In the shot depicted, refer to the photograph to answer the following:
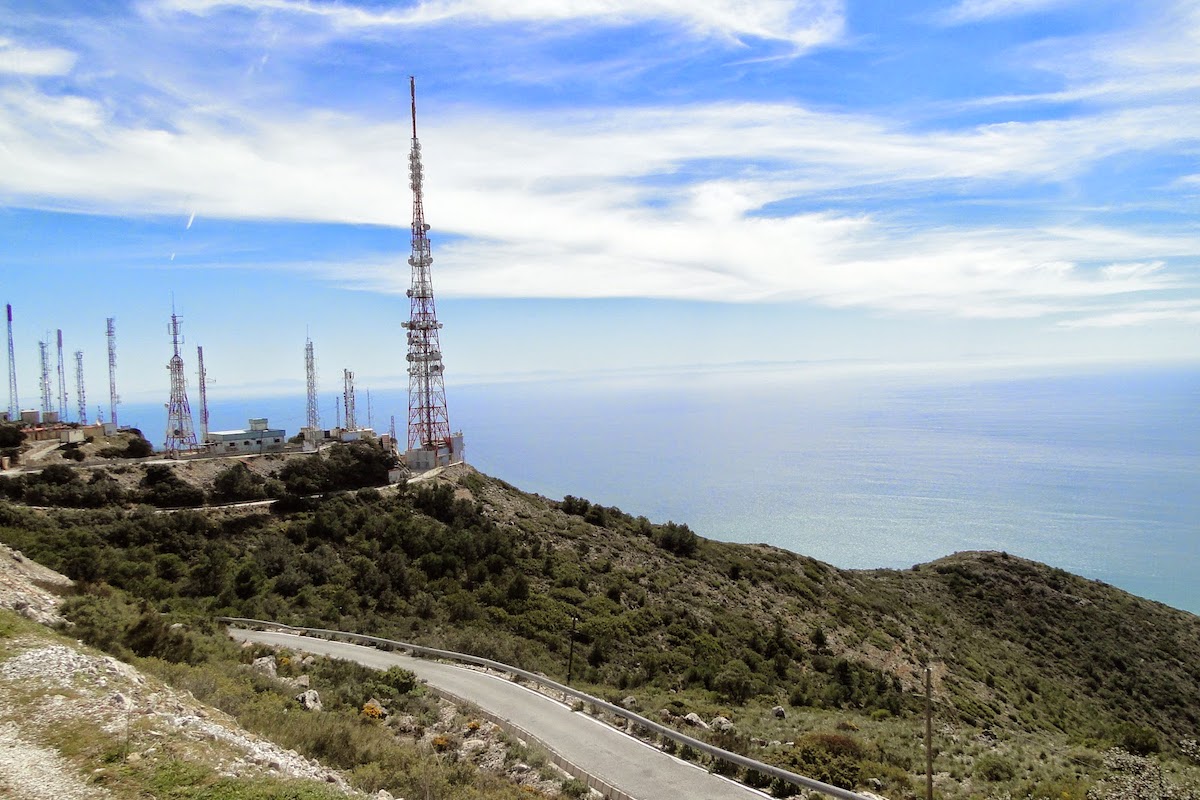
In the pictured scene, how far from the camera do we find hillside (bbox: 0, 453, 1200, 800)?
53.3 ft

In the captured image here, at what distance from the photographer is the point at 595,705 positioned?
49.4ft

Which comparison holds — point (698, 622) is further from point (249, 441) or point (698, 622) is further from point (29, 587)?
point (249, 441)

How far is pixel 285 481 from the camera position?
36406 mm

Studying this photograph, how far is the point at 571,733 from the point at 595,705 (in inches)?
59.4

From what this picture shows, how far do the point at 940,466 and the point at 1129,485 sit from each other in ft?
134

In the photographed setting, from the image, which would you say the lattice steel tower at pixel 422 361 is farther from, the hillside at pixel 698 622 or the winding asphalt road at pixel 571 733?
the winding asphalt road at pixel 571 733

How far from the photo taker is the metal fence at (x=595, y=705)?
1025cm

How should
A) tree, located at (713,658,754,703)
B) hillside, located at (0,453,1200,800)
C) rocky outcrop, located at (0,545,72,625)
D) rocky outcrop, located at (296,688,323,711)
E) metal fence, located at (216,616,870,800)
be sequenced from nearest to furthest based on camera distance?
metal fence, located at (216,616,870,800), rocky outcrop, located at (296,688,323,711), rocky outcrop, located at (0,545,72,625), hillside, located at (0,453,1200,800), tree, located at (713,658,754,703)

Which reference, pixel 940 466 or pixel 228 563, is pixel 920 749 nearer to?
pixel 228 563

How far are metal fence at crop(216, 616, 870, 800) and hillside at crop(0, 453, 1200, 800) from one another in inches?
39.4

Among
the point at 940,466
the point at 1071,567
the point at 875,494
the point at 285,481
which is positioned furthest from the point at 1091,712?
the point at 940,466

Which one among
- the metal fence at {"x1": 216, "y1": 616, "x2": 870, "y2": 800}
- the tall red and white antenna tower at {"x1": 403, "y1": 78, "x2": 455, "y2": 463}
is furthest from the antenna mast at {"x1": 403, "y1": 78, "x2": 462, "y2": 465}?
the metal fence at {"x1": 216, "y1": 616, "x2": 870, "y2": 800}

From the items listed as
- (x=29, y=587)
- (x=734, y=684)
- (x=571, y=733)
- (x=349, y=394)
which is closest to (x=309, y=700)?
(x=571, y=733)

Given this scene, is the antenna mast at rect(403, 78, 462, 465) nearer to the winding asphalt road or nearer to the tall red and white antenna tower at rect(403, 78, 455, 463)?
the tall red and white antenna tower at rect(403, 78, 455, 463)
